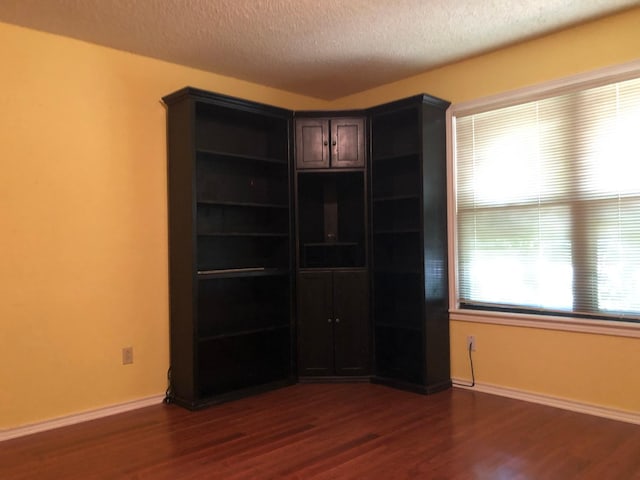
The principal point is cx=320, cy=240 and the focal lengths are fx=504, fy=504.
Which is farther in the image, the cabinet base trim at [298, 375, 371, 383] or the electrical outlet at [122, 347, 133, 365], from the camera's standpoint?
the cabinet base trim at [298, 375, 371, 383]

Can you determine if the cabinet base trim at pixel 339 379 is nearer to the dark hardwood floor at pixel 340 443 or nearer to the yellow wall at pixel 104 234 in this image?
the dark hardwood floor at pixel 340 443

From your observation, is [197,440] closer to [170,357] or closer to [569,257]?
[170,357]

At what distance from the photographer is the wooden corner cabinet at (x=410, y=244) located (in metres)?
4.02

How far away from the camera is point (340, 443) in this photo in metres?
2.99

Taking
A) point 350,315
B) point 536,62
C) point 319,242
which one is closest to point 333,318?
point 350,315

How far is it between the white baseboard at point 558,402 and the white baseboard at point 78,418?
8.04 ft

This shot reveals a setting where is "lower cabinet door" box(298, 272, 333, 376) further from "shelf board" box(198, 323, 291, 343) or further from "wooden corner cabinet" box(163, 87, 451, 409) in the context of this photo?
"shelf board" box(198, 323, 291, 343)

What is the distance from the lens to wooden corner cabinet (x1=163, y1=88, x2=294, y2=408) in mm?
3744

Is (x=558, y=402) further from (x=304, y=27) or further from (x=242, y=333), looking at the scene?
(x=304, y=27)

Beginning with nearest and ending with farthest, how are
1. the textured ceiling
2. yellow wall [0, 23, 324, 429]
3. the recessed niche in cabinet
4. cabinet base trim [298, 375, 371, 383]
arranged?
the textured ceiling
yellow wall [0, 23, 324, 429]
cabinet base trim [298, 375, 371, 383]
the recessed niche in cabinet

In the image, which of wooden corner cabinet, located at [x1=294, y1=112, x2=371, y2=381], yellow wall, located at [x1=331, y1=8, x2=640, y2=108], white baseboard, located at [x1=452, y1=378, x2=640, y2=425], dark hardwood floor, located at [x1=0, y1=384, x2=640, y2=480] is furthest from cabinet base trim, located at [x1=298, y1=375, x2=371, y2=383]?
yellow wall, located at [x1=331, y1=8, x2=640, y2=108]

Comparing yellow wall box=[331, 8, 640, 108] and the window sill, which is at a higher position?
yellow wall box=[331, 8, 640, 108]

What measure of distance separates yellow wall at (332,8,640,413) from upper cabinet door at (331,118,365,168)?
0.71 meters

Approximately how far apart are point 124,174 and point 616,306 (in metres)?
3.57
